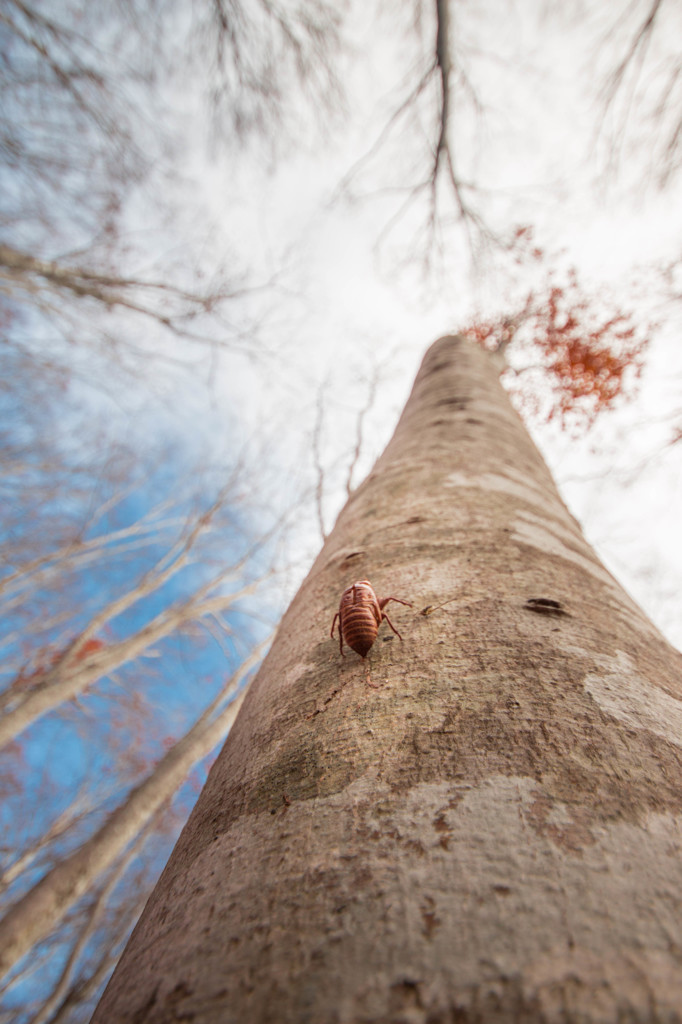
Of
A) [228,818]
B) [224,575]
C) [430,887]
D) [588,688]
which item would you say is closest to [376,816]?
[430,887]

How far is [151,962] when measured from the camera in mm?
490

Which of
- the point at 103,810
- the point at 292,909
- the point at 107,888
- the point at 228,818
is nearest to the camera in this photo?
the point at 292,909

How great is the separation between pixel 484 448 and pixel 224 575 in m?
8.03

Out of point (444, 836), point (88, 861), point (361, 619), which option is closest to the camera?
point (444, 836)

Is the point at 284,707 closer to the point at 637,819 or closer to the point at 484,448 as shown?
the point at 637,819

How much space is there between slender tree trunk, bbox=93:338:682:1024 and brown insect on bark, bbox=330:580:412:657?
0.11 feet

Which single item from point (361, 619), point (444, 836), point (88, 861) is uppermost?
point (361, 619)

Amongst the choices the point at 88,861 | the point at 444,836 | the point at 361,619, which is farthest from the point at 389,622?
the point at 88,861

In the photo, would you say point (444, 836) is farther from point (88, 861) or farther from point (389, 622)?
point (88, 861)

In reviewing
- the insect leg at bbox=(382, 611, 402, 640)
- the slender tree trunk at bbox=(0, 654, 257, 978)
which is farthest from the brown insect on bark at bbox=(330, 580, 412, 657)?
the slender tree trunk at bbox=(0, 654, 257, 978)

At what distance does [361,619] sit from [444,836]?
0.37m

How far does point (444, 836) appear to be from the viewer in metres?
0.48

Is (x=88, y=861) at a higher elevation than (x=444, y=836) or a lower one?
lower

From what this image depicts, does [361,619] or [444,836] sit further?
[361,619]
